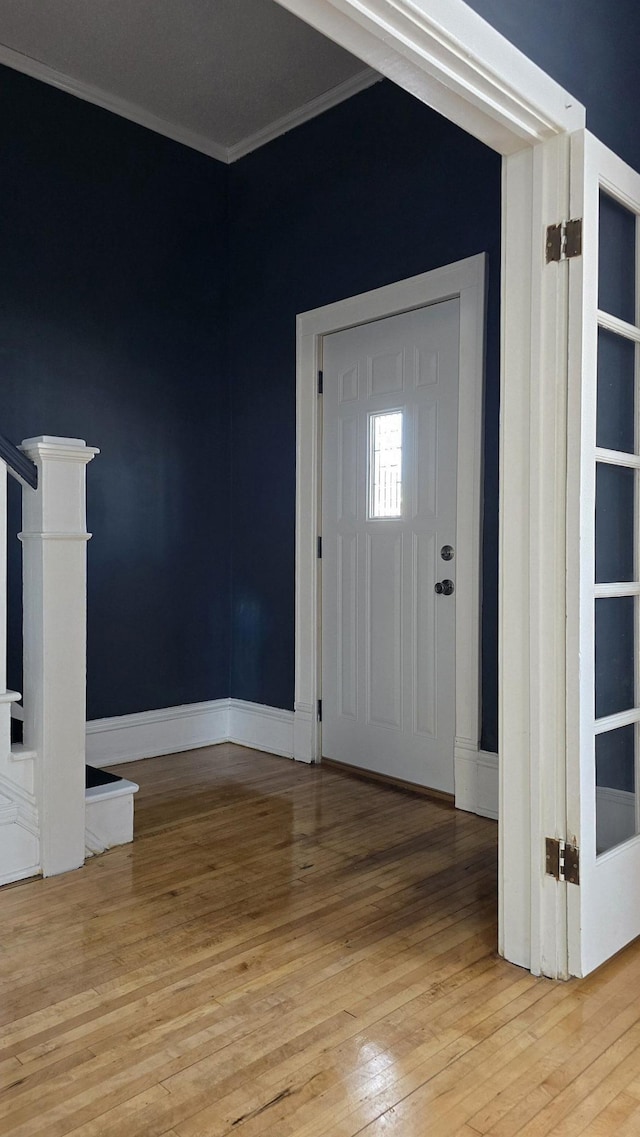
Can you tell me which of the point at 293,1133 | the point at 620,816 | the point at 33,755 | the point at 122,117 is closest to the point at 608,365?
the point at 620,816

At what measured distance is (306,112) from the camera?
3.91 metres

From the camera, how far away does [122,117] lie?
155 inches

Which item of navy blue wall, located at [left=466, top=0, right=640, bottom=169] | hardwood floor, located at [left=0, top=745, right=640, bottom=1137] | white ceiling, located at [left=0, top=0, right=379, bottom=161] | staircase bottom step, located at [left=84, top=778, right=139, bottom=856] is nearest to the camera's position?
hardwood floor, located at [left=0, top=745, right=640, bottom=1137]

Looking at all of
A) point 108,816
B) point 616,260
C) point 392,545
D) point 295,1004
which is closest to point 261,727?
point 392,545

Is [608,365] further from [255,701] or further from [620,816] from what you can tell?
[255,701]

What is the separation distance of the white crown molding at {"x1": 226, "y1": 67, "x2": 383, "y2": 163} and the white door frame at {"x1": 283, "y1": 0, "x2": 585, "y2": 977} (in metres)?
1.99

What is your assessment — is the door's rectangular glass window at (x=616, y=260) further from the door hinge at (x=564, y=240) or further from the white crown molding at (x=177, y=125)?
the white crown molding at (x=177, y=125)

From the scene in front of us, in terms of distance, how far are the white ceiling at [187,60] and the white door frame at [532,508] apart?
1.87 meters

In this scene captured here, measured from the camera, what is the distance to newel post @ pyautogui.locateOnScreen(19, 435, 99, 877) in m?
2.58

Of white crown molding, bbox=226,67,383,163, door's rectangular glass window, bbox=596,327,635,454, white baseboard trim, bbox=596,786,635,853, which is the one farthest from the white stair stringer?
white crown molding, bbox=226,67,383,163

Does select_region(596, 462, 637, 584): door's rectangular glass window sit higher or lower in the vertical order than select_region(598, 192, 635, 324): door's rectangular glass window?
lower

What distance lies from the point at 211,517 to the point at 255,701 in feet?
3.38

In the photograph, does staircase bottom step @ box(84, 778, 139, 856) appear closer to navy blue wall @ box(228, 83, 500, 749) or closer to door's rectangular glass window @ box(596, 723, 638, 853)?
navy blue wall @ box(228, 83, 500, 749)

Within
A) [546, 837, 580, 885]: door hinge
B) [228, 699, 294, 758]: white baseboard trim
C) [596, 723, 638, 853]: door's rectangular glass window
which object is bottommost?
[228, 699, 294, 758]: white baseboard trim
